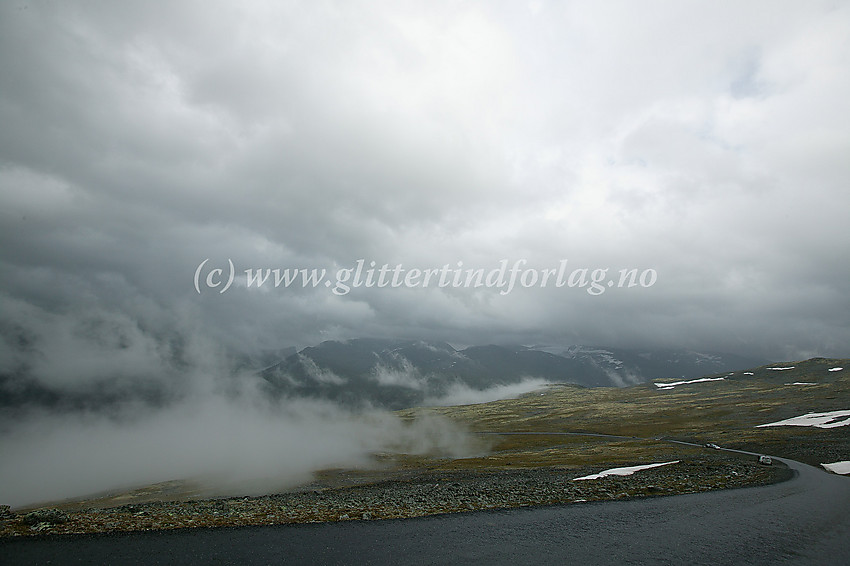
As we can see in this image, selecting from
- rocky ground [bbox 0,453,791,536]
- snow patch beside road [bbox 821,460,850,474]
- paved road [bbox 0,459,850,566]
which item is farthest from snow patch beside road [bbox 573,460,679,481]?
paved road [bbox 0,459,850,566]

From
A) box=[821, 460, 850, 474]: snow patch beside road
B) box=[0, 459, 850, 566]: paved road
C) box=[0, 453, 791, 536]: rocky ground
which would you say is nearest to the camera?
box=[0, 459, 850, 566]: paved road

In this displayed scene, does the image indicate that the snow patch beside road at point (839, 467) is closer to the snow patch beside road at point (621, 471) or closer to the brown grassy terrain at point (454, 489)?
the brown grassy terrain at point (454, 489)

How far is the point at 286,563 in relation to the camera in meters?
24.2

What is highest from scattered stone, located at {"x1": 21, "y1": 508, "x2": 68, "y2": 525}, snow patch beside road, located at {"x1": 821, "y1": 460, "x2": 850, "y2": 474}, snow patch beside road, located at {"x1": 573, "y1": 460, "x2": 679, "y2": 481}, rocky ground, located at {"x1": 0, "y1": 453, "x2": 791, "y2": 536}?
scattered stone, located at {"x1": 21, "y1": 508, "x2": 68, "y2": 525}

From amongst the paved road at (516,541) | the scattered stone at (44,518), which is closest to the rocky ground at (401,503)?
the scattered stone at (44,518)

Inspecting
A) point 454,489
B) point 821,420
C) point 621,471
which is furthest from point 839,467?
point 821,420

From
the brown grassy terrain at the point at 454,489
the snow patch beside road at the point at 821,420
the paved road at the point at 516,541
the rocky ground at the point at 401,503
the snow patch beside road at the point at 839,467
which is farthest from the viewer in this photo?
the snow patch beside road at the point at 821,420

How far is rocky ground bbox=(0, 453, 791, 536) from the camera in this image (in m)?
31.1

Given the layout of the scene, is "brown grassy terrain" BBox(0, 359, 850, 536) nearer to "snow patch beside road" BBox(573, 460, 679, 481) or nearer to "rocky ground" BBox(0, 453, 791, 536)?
"rocky ground" BBox(0, 453, 791, 536)

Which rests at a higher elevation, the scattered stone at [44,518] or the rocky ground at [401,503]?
the scattered stone at [44,518]

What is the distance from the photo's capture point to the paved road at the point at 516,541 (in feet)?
81.6

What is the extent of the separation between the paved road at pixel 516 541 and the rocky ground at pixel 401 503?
2.47 meters

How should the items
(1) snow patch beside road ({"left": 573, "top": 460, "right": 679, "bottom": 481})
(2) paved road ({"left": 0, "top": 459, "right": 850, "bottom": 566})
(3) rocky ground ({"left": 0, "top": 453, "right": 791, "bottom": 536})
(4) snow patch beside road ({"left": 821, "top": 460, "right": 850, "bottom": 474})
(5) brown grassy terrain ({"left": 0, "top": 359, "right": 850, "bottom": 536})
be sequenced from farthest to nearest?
(4) snow patch beside road ({"left": 821, "top": 460, "right": 850, "bottom": 474}) → (1) snow patch beside road ({"left": 573, "top": 460, "right": 679, "bottom": 481}) → (5) brown grassy terrain ({"left": 0, "top": 359, "right": 850, "bottom": 536}) → (3) rocky ground ({"left": 0, "top": 453, "right": 791, "bottom": 536}) → (2) paved road ({"left": 0, "top": 459, "right": 850, "bottom": 566})

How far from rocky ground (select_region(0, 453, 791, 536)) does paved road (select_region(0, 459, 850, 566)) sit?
247cm
